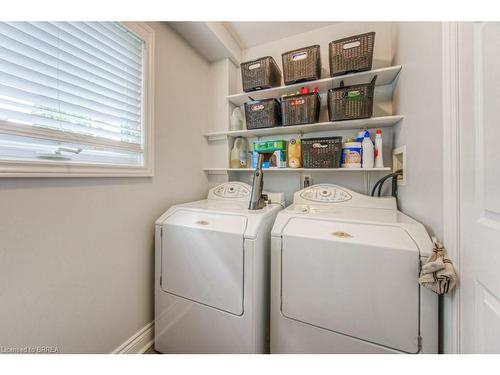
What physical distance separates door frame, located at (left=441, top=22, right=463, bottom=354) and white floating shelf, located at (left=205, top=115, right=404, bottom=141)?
626mm

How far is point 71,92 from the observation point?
106 centimetres

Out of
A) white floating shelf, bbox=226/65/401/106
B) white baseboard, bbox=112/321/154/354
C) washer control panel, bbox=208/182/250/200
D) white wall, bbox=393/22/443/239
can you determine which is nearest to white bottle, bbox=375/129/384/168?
white wall, bbox=393/22/443/239

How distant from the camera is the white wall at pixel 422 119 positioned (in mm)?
916

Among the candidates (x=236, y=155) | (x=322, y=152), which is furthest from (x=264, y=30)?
(x=322, y=152)

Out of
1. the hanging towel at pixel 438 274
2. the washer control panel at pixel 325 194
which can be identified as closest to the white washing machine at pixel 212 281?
the washer control panel at pixel 325 194

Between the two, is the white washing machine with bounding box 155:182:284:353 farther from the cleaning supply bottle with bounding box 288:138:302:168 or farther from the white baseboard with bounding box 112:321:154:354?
the cleaning supply bottle with bounding box 288:138:302:168

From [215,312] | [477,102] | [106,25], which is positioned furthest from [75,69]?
[477,102]

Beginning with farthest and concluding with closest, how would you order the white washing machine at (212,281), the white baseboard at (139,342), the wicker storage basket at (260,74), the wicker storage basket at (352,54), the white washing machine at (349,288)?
1. the wicker storage basket at (260,74)
2. the wicker storage basket at (352,54)
3. the white baseboard at (139,342)
4. the white washing machine at (212,281)
5. the white washing machine at (349,288)

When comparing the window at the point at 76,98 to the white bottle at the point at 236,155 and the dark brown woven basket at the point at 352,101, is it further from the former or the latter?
the dark brown woven basket at the point at 352,101

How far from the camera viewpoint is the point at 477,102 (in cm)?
68

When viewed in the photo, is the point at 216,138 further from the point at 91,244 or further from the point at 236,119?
the point at 91,244

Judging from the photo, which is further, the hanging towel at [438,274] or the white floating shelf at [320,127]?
the white floating shelf at [320,127]

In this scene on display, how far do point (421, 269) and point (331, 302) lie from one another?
0.43m

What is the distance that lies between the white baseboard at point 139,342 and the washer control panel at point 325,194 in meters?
1.60
